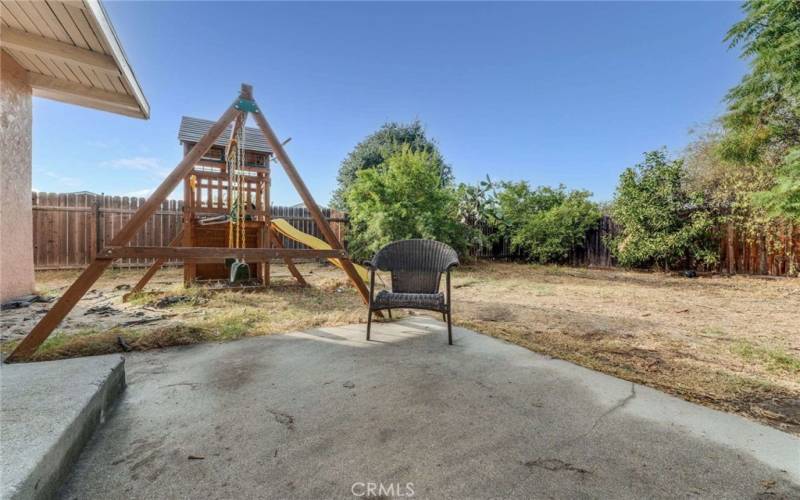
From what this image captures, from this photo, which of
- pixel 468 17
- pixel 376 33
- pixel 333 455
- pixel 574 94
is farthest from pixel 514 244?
pixel 333 455

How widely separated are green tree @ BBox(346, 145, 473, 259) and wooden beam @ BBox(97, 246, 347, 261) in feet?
18.4

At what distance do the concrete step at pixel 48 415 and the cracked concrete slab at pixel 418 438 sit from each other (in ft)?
0.29

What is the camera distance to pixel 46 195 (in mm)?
8008

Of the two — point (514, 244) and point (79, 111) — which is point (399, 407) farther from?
point (514, 244)

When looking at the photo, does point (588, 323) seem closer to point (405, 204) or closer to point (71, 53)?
point (405, 204)

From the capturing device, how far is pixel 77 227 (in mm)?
8289

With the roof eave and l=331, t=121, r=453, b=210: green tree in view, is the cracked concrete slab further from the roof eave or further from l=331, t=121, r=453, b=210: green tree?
l=331, t=121, r=453, b=210: green tree

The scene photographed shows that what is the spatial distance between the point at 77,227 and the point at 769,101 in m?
15.3

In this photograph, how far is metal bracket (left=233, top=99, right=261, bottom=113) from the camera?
10.7 ft

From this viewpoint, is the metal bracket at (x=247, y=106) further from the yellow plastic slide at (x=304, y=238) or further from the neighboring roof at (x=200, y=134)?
the neighboring roof at (x=200, y=134)

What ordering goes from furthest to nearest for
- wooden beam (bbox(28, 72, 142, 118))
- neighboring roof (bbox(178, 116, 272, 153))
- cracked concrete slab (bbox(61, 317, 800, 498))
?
neighboring roof (bbox(178, 116, 272, 153)) → wooden beam (bbox(28, 72, 142, 118)) → cracked concrete slab (bbox(61, 317, 800, 498))

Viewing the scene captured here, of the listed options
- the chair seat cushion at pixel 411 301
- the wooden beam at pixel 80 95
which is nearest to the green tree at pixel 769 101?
the chair seat cushion at pixel 411 301

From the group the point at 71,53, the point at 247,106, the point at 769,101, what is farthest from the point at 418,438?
the point at 769,101


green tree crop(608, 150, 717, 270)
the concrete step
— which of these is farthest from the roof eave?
green tree crop(608, 150, 717, 270)
